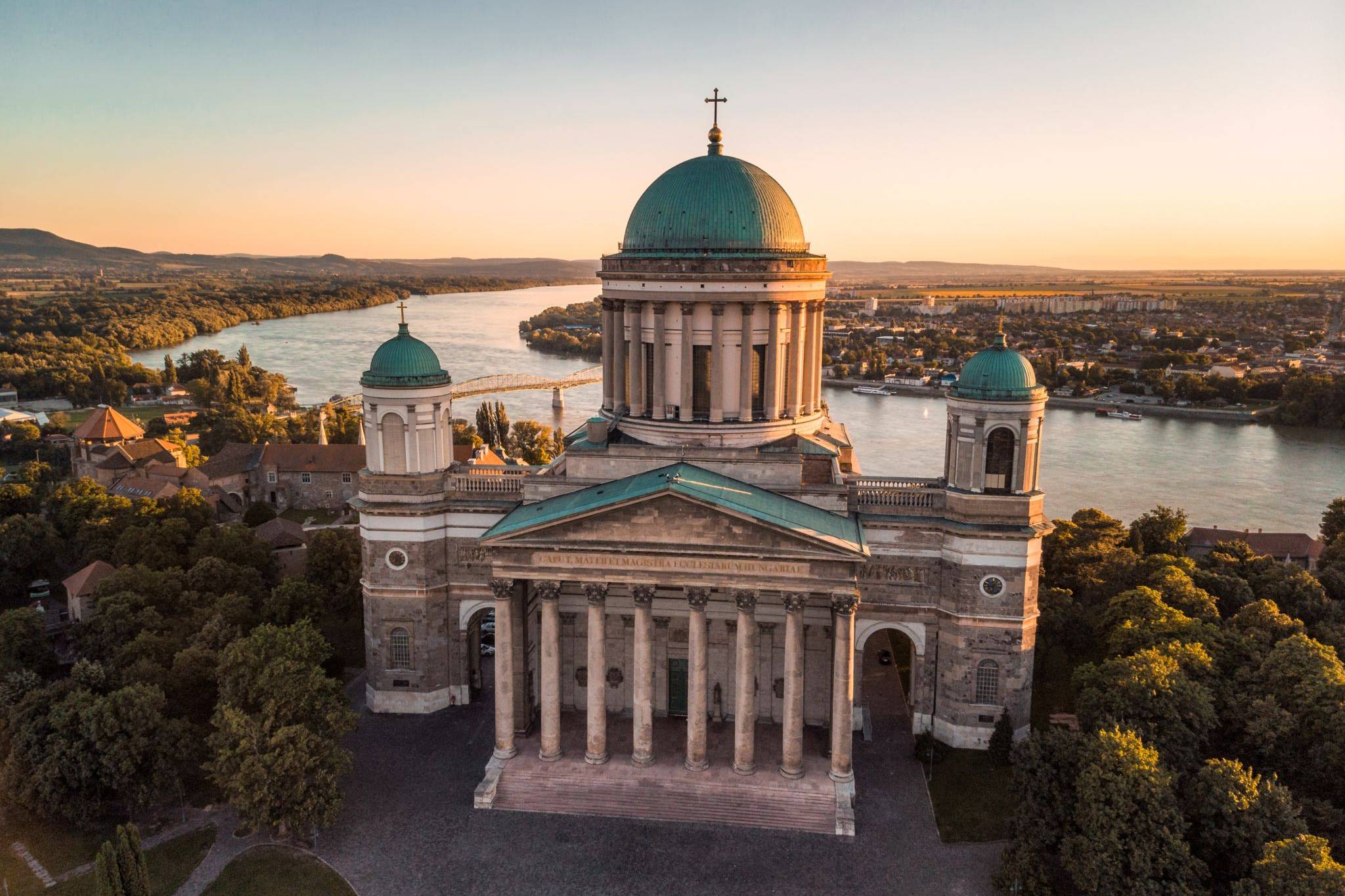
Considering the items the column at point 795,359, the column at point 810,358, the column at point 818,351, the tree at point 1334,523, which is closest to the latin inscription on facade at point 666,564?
Result: the column at point 795,359

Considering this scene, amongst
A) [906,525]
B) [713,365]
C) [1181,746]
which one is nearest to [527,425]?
[713,365]

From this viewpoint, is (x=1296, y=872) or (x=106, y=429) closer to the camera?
(x=1296, y=872)

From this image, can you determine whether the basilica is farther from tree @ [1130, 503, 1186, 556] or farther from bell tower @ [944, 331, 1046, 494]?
tree @ [1130, 503, 1186, 556]

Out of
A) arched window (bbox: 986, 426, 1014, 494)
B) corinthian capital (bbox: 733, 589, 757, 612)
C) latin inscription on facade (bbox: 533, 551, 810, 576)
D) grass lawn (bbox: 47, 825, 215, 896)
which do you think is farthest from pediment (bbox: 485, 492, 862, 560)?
grass lawn (bbox: 47, 825, 215, 896)

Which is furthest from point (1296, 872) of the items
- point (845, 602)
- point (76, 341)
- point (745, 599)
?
point (76, 341)

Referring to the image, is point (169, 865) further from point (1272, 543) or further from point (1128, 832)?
point (1272, 543)

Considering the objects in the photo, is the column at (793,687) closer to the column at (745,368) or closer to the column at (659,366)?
the column at (745,368)
